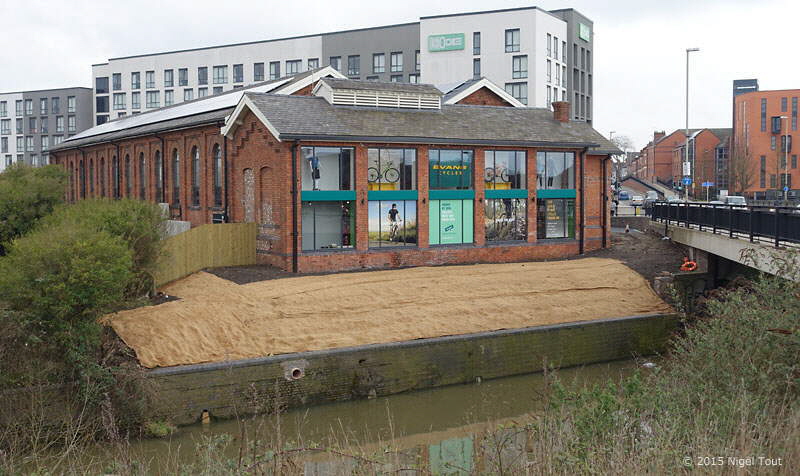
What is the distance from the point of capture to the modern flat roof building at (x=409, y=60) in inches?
2594

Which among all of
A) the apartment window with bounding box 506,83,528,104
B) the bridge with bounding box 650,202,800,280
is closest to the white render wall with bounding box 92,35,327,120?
the apartment window with bounding box 506,83,528,104

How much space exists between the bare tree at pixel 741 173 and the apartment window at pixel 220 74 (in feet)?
169

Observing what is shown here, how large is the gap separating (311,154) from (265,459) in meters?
20.4

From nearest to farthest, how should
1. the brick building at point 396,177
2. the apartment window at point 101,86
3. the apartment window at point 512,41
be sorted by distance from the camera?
the brick building at point 396,177
the apartment window at point 512,41
the apartment window at point 101,86

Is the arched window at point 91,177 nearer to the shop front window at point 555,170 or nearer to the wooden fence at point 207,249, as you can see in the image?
the wooden fence at point 207,249

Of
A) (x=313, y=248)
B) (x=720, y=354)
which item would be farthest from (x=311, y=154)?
(x=720, y=354)

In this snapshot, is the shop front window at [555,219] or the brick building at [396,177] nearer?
→ the brick building at [396,177]

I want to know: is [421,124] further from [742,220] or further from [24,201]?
[24,201]

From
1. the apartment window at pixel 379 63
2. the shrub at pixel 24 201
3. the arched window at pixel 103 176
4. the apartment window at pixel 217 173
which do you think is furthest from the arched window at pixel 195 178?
the apartment window at pixel 379 63

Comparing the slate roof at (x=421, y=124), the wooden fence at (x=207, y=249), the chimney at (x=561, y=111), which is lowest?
the wooden fence at (x=207, y=249)

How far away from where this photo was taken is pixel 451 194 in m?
30.3

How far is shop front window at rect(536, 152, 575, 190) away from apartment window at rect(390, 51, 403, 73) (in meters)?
42.4

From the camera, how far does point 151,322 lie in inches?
770

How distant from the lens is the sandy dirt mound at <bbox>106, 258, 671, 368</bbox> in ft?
63.7
